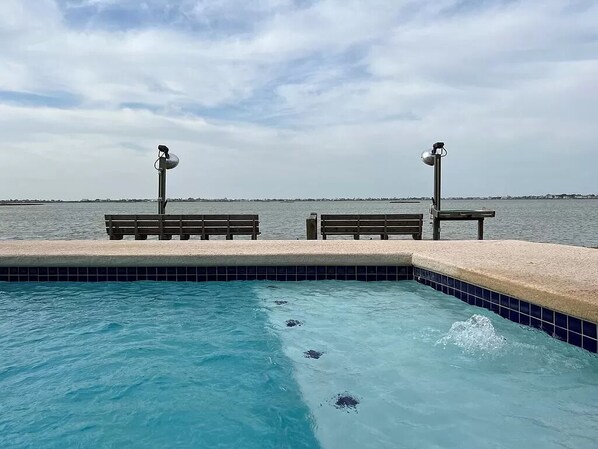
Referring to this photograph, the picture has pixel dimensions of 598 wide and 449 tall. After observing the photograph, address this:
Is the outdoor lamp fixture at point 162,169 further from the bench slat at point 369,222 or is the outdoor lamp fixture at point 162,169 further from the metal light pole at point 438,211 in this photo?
the metal light pole at point 438,211

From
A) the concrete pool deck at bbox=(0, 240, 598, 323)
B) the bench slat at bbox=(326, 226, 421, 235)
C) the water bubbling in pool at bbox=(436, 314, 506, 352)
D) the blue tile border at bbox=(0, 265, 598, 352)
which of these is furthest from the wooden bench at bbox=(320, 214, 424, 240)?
the water bubbling in pool at bbox=(436, 314, 506, 352)

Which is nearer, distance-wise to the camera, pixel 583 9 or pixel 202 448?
pixel 202 448

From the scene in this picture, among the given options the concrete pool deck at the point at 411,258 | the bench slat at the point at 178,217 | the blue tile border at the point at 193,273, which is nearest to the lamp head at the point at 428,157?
the concrete pool deck at the point at 411,258

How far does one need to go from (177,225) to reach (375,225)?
4.81 m

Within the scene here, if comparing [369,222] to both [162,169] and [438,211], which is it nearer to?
[438,211]

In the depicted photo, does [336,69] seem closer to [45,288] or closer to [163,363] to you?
[45,288]

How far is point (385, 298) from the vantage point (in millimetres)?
6203

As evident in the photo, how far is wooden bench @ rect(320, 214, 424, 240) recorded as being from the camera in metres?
11.2

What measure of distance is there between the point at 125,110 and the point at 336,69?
8.43 m

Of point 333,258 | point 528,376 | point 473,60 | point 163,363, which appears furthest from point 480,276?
point 473,60

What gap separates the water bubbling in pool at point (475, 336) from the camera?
14.0 ft

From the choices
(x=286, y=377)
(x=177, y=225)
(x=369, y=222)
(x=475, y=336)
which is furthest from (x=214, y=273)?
(x=369, y=222)

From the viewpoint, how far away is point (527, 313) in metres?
4.46

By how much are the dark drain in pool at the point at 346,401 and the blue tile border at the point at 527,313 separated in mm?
2031
